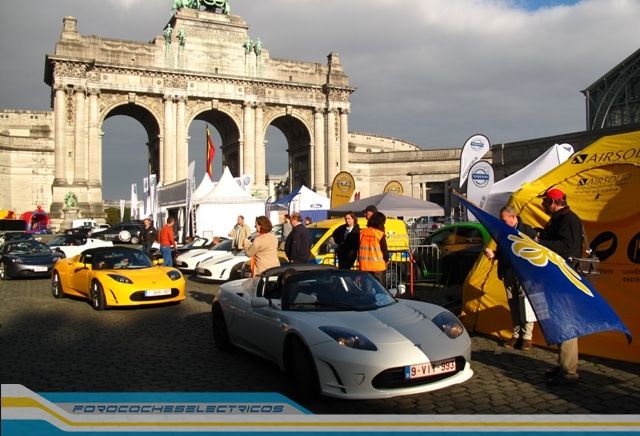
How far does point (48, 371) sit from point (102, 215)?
4683 cm

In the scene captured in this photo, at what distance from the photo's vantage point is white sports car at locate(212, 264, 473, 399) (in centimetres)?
526

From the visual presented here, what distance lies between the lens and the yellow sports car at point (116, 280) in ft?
37.5

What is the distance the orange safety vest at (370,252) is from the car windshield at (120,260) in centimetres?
574

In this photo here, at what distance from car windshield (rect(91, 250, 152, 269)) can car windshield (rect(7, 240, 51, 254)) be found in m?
7.50

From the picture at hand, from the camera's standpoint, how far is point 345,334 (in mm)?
5504

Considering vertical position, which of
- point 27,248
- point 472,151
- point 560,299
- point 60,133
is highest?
point 60,133

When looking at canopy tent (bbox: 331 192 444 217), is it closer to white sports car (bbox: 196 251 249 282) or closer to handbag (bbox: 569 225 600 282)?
white sports car (bbox: 196 251 249 282)

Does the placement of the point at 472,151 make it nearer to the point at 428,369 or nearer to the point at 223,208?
the point at 223,208

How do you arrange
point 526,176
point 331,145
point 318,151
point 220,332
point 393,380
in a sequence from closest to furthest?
point 393,380
point 220,332
point 526,176
point 331,145
point 318,151

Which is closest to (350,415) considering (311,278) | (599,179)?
(311,278)

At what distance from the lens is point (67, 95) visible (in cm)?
4981

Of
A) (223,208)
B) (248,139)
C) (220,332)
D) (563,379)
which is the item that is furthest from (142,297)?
(248,139)

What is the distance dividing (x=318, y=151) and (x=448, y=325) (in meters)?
55.2

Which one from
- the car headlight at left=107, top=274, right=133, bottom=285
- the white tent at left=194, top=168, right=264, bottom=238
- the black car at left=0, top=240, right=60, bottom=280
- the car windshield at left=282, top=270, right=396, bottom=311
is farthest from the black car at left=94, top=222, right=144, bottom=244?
the car windshield at left=282, top=270, right=396, bottom=311
